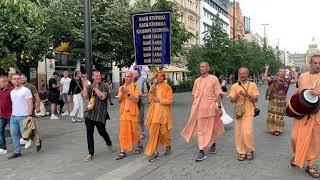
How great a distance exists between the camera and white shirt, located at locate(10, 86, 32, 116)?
9703 millimetres

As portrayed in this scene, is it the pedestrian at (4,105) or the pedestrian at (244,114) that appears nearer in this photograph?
the pedestrian at (244,114)

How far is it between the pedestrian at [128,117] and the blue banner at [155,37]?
13.8 feet

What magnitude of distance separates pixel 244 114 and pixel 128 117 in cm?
210

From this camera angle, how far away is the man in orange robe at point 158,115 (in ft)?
29.2

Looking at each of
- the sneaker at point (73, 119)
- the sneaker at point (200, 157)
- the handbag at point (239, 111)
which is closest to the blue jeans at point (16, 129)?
the sneaker at point (200, 157)

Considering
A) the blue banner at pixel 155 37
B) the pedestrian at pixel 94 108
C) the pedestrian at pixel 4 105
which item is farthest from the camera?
the blue banner at pixel 155 37

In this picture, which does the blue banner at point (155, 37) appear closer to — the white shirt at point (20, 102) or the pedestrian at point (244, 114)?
the white shirt at point (20, 102)

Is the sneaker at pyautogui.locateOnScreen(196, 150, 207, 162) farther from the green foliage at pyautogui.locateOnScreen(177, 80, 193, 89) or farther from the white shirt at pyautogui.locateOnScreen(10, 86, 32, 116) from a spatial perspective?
the green foliage at pyautogui.locateOnScreen(177, 80, 193, 89)

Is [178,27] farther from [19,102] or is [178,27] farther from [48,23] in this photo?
[19,102]

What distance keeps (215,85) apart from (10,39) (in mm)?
8061

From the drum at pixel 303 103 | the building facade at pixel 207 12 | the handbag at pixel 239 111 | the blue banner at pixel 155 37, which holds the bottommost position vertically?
the handbag at pixel 239 111

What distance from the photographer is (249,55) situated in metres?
56.5

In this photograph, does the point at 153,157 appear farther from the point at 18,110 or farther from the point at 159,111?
the point at 18,110

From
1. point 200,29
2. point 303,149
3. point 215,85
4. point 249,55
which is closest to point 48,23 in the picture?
point 215,85
